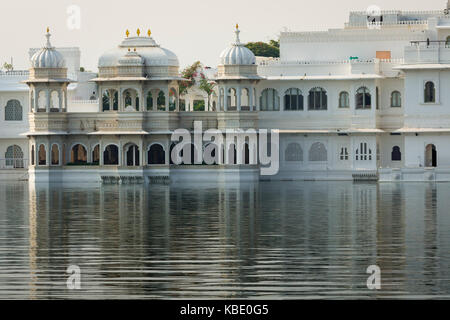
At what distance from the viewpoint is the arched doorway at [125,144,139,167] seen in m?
53.2

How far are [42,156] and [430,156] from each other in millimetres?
17420

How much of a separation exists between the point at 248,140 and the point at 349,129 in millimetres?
4565

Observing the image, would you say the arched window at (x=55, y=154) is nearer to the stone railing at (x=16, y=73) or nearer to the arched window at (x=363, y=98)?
the stone railing at (x=16, y=73)

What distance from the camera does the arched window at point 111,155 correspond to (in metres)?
54.5

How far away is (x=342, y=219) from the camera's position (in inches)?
1208

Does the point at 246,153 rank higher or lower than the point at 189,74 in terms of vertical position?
lower

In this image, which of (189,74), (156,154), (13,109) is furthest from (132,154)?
(189,74)

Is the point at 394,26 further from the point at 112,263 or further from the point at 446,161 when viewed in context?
the point at 112,263

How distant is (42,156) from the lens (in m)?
55.1

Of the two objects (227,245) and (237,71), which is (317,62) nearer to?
(237,71)

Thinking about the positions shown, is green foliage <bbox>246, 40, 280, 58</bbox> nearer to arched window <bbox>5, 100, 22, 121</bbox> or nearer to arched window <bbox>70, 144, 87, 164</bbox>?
arched window <bbox>5, 100, 22, 121</bbox>

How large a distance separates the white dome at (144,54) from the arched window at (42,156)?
15.4ft

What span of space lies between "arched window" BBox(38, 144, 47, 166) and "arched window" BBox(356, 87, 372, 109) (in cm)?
1419

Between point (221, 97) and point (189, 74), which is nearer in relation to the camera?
point (221, 97)
